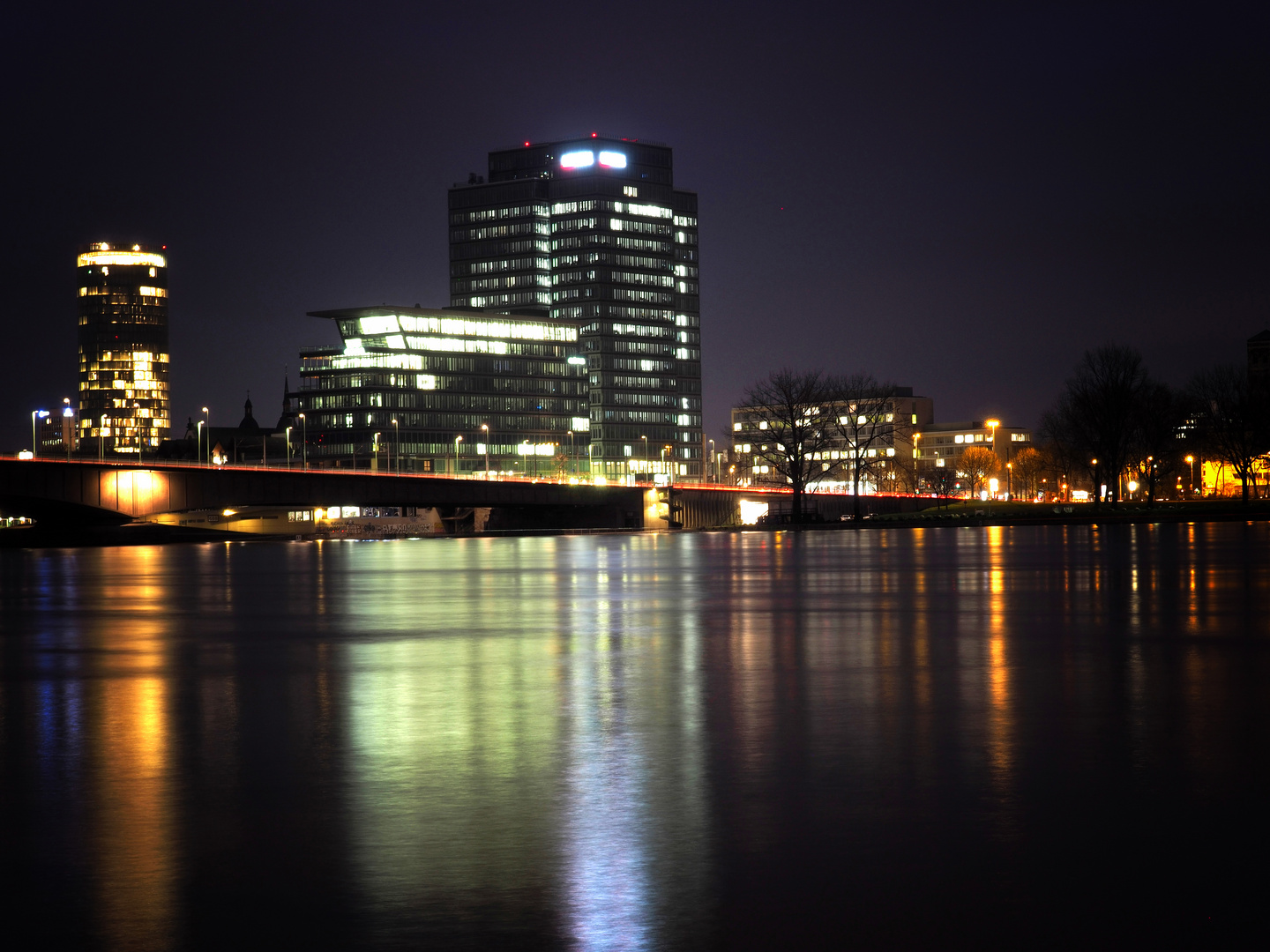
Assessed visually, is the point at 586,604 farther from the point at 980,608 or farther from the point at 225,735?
the point at 225,735

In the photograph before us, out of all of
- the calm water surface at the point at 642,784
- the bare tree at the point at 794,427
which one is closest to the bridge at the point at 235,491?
the bare tree at the point at 794,427

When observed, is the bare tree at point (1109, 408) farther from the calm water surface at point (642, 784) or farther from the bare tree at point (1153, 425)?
the calm water surface at point (642, 784)

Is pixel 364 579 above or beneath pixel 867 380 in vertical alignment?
beneath

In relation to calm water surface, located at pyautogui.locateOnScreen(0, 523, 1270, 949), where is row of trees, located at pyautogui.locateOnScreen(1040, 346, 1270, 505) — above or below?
above

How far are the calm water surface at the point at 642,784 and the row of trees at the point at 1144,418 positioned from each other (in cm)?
8862

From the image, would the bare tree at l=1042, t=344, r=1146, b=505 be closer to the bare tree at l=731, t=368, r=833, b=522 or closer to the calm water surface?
the bare tree at l=731, t=368, r=833, b=522

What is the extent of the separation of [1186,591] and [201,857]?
24.2 m

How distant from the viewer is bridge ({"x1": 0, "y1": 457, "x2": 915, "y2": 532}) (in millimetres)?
103250

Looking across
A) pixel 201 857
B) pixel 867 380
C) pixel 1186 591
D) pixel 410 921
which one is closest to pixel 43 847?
pixel 201 857

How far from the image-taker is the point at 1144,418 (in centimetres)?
11206

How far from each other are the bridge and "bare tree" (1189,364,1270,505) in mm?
37489

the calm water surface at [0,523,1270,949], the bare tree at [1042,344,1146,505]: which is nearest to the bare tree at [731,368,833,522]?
the bare tree at [1042,344,1146,505]

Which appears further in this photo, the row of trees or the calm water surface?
the row of trees

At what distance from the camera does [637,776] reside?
9531 mm
